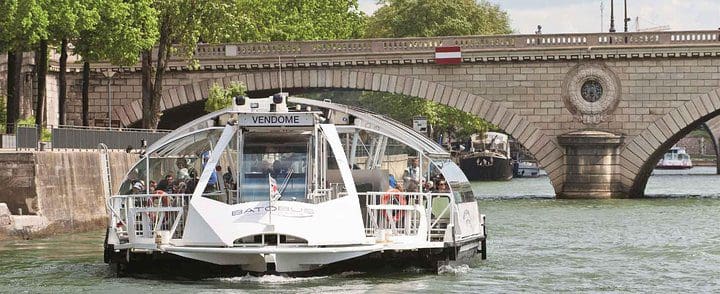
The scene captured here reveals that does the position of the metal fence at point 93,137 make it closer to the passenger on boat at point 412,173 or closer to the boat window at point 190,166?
the boat window at point 190,166

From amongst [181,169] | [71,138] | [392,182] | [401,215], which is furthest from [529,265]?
→ [71,138]

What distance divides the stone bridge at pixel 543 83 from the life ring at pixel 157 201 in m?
38.7

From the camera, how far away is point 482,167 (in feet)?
374

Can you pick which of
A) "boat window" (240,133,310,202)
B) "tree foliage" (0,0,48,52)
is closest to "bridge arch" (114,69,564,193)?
"tree foliage" (0,0,48,52)

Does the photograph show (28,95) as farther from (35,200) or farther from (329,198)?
(329,198)

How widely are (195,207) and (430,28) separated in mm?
76234

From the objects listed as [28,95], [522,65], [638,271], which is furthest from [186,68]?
[638,271]

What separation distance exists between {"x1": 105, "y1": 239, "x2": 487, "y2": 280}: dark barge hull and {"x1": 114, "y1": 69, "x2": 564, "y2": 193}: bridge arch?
40561 mm

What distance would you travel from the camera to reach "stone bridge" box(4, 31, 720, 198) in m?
70.4

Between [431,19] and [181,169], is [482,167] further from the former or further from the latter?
[181,169]

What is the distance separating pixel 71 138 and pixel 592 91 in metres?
26.1

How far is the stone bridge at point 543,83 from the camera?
7038 cm

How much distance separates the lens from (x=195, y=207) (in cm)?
3034

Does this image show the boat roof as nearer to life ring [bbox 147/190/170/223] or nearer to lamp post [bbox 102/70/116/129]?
life ring [bbox 147/190/170/223]
